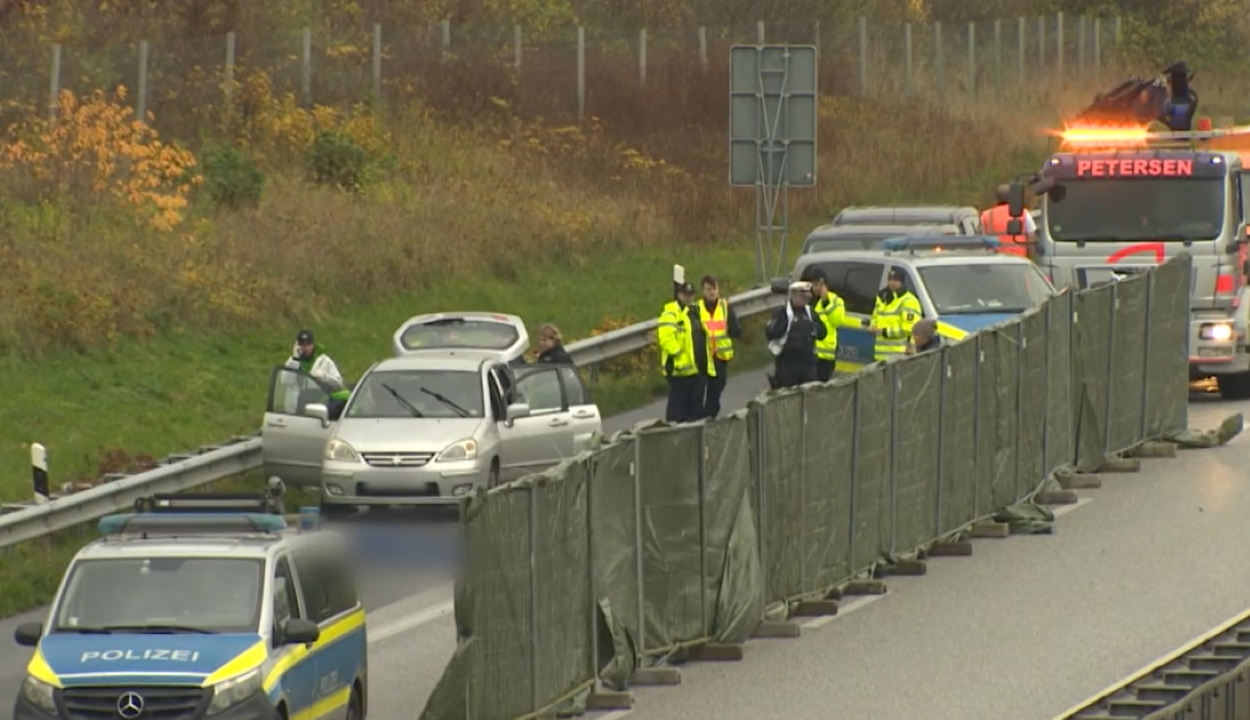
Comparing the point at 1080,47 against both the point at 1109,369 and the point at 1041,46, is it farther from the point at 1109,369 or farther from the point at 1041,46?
the point at 1109,369

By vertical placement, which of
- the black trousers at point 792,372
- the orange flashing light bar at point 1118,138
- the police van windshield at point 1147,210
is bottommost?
the black trousers at point 792,372

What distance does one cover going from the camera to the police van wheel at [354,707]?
1539 centimetres

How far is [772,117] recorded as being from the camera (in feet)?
123

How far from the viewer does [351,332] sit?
33.6 metres

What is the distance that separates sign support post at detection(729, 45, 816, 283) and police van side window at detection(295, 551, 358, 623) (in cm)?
2194

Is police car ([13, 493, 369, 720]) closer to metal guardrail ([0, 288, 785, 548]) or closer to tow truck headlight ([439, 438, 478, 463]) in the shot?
metal guardrail ([0, 288, 785, 548])

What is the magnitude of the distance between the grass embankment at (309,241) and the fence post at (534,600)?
18.9ft

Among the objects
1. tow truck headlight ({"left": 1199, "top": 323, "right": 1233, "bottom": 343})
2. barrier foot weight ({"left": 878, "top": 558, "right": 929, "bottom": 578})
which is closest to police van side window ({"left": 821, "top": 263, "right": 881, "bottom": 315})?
tow truck headlight ({"left": 1199, "top": 323, "right": 1233, "bottom": 343})

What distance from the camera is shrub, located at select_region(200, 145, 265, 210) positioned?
37188 millimetres

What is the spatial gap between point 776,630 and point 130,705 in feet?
21.6

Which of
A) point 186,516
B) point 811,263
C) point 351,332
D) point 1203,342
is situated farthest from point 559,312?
point 186,516

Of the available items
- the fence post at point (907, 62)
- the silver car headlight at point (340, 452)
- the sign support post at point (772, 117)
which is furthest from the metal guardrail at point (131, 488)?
the fence post at point (907, 62)

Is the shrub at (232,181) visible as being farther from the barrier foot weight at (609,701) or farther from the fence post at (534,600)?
the fence post at (534,600)

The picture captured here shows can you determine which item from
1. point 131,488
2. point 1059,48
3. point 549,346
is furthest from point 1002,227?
point 1059,48
